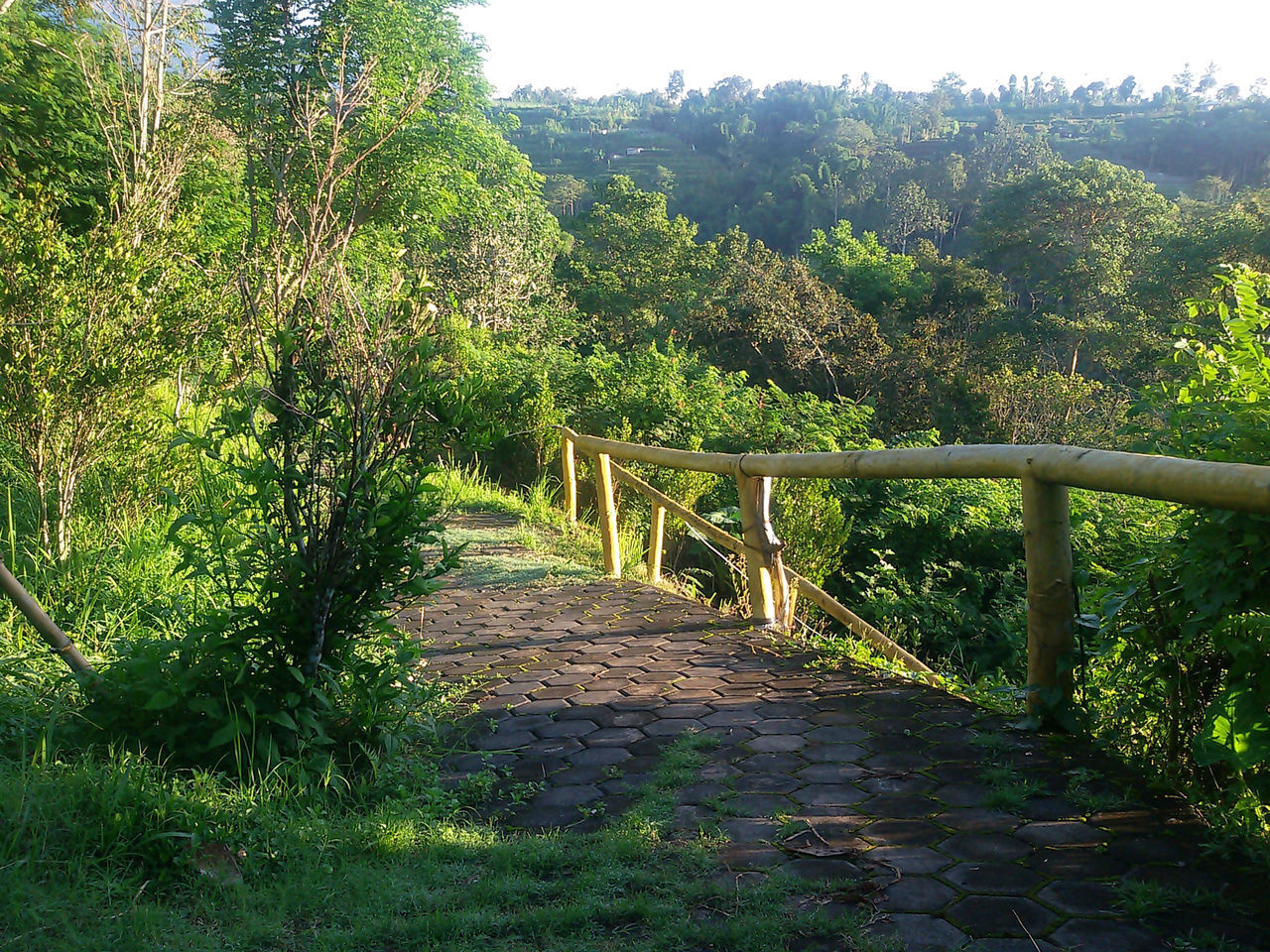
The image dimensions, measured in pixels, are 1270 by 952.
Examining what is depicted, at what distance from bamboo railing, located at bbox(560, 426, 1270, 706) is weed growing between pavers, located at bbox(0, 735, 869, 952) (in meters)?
1.23

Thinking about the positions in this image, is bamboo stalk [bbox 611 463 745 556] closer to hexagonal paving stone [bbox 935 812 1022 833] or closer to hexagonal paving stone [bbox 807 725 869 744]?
hexagonal paving stone [bbox 807 725 869 744]

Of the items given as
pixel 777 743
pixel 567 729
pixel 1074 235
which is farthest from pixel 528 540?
pixel 1074 235

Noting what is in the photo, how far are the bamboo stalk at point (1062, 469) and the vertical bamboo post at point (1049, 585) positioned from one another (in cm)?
10

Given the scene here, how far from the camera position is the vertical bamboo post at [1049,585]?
277cm

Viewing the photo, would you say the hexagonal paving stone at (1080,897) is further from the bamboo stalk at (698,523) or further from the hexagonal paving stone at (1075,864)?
the bamboo stalk at (698,523)

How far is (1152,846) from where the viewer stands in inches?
85.0

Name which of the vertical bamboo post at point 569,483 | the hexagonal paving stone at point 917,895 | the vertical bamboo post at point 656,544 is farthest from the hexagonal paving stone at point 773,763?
the vertical bamboo post at point 569,483

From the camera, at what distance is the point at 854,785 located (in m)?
2.66

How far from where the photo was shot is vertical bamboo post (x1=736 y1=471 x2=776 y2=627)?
4.50 m

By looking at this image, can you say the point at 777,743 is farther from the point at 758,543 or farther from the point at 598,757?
the point at 758,543

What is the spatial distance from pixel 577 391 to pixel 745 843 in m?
10.3

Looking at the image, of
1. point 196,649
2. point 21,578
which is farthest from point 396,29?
point 196,649

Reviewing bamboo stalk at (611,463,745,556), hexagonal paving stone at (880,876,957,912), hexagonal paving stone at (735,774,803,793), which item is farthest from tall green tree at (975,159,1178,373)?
hexagonal paving stone at (880,876,957,912)

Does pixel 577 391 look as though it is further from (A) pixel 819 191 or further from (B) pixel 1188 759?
(A) pixel 819 191
